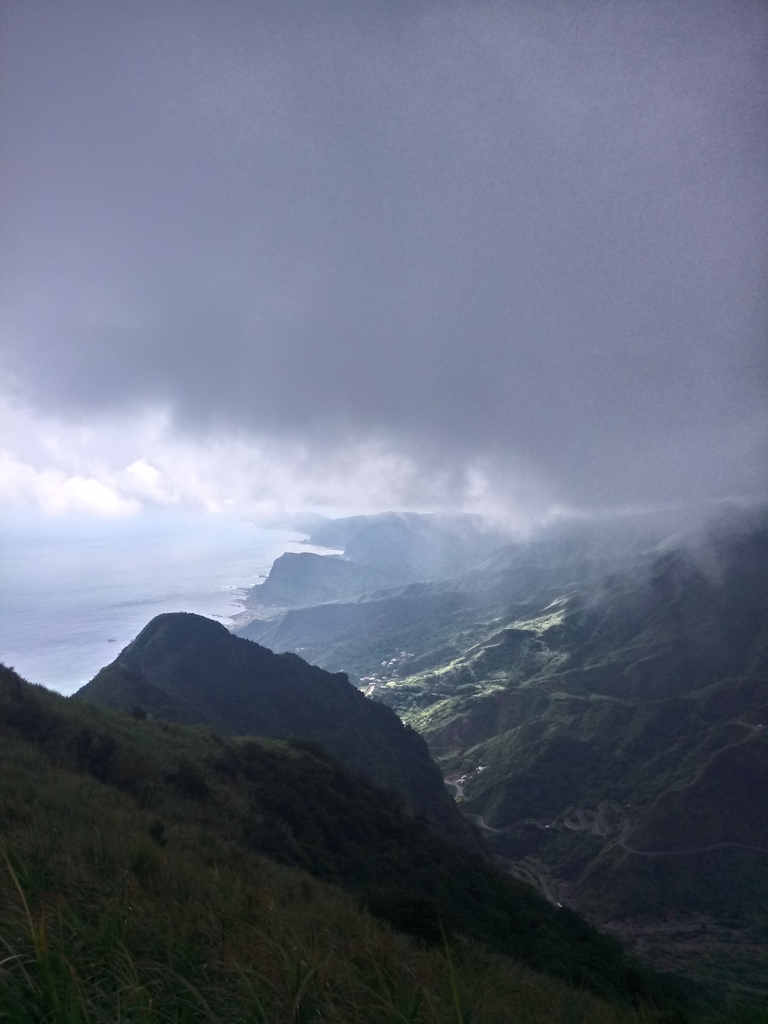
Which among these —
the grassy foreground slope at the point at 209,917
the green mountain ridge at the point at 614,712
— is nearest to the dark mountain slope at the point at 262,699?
the green mountain ridge at the point at 614,712

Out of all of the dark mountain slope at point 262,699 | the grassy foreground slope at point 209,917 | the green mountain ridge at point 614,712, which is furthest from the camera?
the green mountain ridge at point 614,712

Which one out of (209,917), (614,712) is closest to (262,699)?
(209,917)

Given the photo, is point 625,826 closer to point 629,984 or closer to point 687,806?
point 687,806

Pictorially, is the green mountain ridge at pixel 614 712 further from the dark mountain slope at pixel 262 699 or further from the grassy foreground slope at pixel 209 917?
the grassy foreground slope at pixel 209 917

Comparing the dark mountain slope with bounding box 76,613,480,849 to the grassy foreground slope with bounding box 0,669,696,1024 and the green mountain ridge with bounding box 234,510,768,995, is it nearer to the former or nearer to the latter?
the green mountain ridge with bounding box 234,510,768,995

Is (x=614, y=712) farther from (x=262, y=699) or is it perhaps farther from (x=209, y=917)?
(x=209, y=917)

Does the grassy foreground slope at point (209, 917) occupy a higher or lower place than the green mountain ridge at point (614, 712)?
higher
